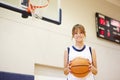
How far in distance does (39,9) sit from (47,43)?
Answer: 74 cm

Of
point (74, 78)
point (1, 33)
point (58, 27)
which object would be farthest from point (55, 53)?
point (74, 78)

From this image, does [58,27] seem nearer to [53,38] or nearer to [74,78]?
[53,38]

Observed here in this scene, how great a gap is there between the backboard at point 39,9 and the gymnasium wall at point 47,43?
0.36 m

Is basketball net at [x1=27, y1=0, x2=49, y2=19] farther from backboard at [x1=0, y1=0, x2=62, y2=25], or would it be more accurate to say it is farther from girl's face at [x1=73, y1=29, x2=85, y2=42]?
girl's face at [x1=73, y1=29, x2=85, y2=42]

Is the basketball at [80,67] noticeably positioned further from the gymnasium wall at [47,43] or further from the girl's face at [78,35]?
the gymnasium wall at [47,43]

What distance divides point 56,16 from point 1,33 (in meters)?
0.89

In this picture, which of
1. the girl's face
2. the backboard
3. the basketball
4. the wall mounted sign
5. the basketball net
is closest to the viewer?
the basketball

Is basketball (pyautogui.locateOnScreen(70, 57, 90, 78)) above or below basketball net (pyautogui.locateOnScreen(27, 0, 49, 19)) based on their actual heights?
below

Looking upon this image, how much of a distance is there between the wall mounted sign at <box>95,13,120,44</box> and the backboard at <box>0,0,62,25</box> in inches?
55.1

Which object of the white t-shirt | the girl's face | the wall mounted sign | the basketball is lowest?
the basketball

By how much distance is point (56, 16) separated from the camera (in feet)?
12.1

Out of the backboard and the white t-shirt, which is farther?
the backboard

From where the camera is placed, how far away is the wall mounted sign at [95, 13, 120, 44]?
4.94 m

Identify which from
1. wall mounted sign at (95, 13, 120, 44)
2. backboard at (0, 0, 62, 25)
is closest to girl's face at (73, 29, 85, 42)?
backboard at (0, 0, 62, 25)
